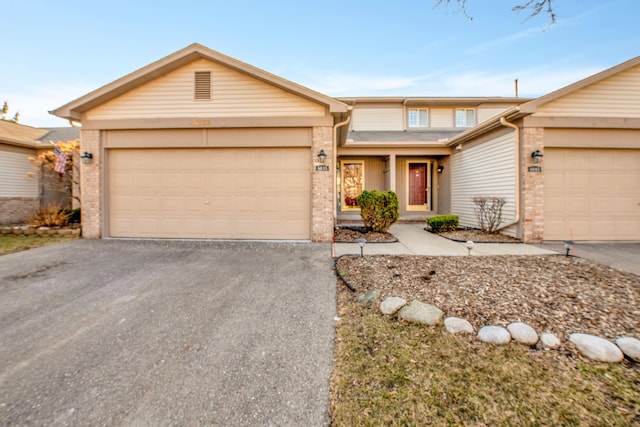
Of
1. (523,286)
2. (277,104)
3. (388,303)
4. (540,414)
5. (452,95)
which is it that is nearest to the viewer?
(540,414)

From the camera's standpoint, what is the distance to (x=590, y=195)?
689cm

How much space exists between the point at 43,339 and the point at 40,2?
11.0 metres

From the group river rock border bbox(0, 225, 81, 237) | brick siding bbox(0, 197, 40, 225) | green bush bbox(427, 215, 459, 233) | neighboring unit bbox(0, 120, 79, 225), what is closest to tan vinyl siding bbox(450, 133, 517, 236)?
green bush bbox(427, 215, 459, 233)

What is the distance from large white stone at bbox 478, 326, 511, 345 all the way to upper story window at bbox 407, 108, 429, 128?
1273cm

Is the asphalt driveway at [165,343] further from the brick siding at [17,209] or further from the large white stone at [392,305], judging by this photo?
the brick siding at [17,209]

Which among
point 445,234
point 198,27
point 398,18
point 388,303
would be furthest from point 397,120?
point 388,303

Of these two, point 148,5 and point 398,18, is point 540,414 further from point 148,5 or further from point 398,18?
point 148,5

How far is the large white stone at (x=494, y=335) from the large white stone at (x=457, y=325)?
11cm

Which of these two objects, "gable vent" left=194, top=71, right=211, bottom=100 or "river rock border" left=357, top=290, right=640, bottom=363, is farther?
"gable vent" left=194, top=71, right=211, bottom=100

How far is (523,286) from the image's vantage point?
366cm

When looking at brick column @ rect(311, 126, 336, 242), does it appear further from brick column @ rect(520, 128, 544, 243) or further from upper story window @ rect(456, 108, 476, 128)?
upper story window @ rect(456, 108, 476, 128)

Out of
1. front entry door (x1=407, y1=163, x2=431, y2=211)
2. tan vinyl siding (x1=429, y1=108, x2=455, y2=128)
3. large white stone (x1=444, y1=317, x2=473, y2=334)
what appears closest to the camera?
large white stone (x1=444, y1=317, x2=473, y2=334)

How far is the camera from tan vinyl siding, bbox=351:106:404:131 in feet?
43.8

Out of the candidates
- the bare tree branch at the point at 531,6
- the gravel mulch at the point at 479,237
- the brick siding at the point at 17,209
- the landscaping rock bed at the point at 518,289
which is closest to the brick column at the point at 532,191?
the gravel mulch at the point at 479,237
